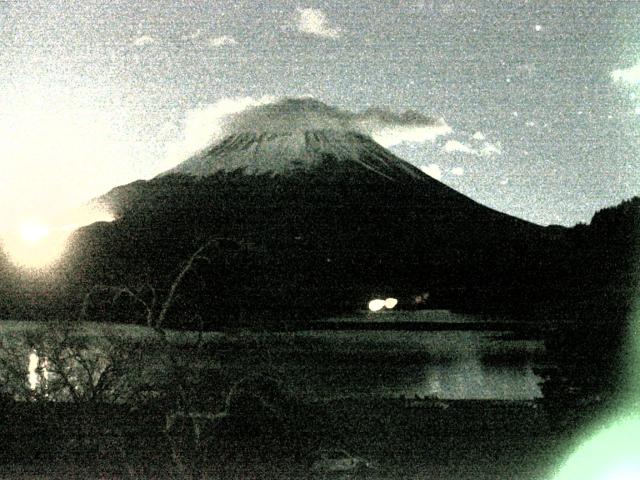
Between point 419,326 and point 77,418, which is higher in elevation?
point 419,326

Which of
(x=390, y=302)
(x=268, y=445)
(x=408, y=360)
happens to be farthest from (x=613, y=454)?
(x=390, y=302)

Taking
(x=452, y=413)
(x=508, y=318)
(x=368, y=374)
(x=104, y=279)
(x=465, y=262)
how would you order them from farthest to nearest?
(x=465, y=262)
(x=508, y=318)
(x=104, y=279)
(x=368, y=374)
(x=452, y=413)

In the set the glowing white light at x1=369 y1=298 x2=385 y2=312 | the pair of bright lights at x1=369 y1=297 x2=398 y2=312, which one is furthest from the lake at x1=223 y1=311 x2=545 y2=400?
the glowing white light at x1=369 y1=298 x2=385 y2=312

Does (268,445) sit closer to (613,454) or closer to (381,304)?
(613,454)

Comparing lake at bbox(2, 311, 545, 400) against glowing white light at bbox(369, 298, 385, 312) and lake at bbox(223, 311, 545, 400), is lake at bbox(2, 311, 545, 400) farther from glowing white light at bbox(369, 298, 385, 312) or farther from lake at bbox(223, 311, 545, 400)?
glowing white light at bbox(369, 298, 385, 312)

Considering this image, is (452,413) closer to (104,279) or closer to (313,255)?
(104,279)

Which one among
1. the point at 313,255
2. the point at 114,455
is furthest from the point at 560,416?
the point at 313,255
